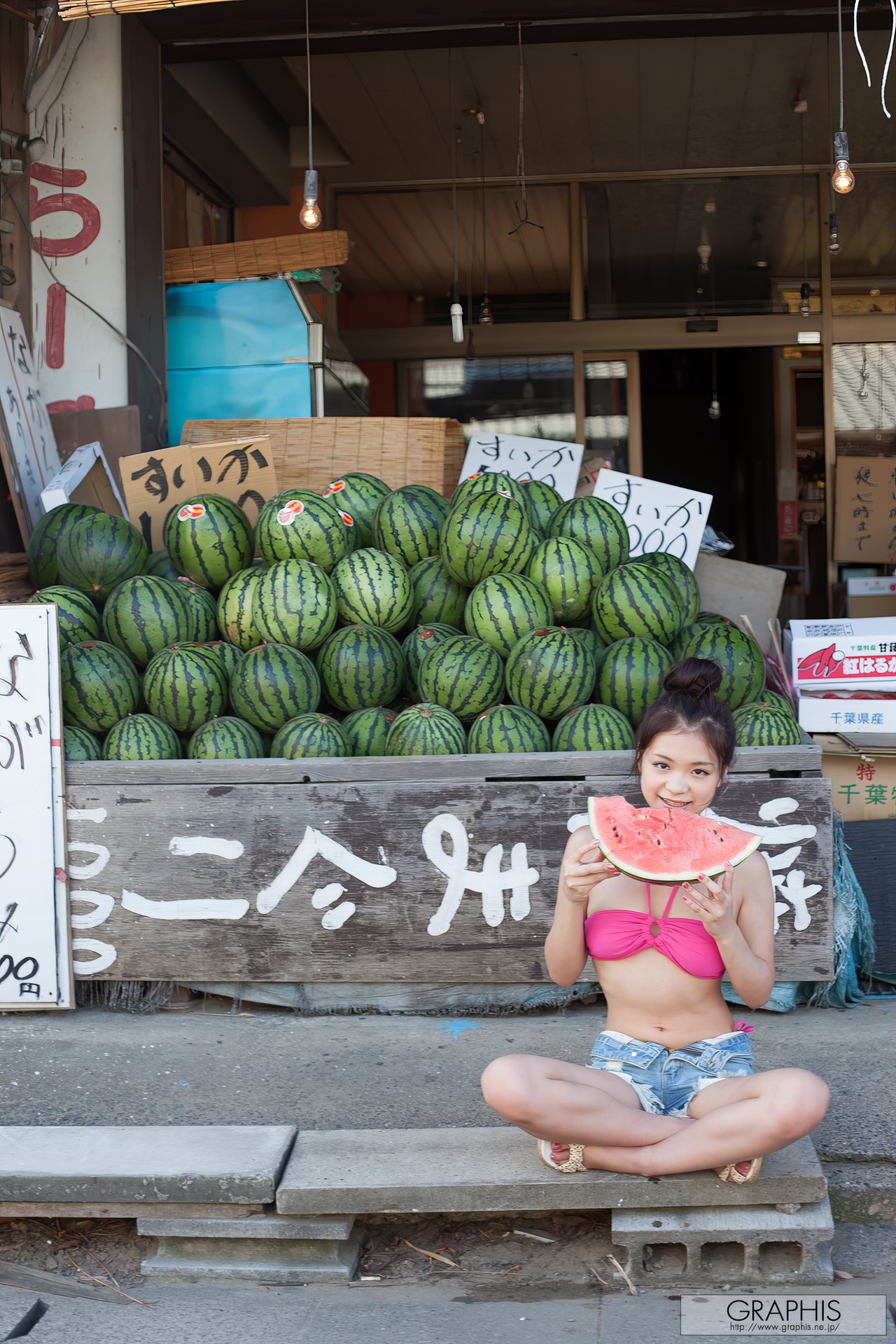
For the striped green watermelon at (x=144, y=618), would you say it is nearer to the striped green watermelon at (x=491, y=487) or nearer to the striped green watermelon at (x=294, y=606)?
the striped green watermelon at (x=294, y=606)

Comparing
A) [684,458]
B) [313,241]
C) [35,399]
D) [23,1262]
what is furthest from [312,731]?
[684,458]

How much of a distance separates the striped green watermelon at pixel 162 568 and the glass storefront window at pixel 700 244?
6.06m

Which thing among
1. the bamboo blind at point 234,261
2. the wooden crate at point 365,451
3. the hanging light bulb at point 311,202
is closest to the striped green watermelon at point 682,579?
the wooden crate at point 365,451

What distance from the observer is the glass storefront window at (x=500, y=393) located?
9680 mm

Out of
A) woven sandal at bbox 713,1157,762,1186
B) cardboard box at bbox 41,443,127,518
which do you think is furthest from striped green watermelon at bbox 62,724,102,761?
woven sandal at bbox 713,1157,762,1186

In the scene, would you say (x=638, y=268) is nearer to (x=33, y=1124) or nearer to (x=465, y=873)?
(x=465, y=873)

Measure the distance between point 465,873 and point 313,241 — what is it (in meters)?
3.77

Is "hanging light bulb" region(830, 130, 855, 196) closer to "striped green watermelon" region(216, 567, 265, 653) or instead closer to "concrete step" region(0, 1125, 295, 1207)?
"striped green watermelon" region(216, 567, 265, 653)

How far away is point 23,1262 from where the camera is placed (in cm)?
263

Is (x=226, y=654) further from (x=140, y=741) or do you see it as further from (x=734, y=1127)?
(x=734, y=1127)

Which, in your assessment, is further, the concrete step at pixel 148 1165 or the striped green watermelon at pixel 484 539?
the striped green watermelon at pixel 484 539

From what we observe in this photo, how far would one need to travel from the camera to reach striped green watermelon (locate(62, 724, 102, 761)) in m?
3.76

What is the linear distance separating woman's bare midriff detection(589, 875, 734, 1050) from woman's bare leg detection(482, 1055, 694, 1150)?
0.52 ft

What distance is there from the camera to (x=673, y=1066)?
245cm
